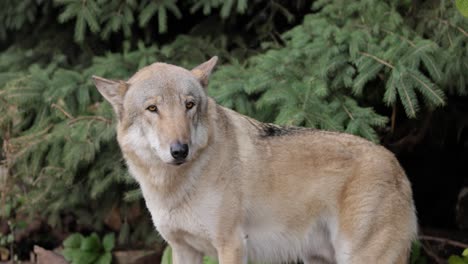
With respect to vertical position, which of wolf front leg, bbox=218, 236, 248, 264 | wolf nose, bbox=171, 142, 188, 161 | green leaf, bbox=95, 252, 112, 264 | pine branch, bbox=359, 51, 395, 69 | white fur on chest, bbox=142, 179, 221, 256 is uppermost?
pine branch, bbox=359, 51, 395, 69

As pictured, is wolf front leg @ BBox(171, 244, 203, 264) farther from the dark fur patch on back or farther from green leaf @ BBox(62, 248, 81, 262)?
green leaf @ BBox(62, 248, 81, 262)

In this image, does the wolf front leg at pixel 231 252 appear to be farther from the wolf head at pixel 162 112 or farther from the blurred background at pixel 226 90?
the blurred background at pixel 226 90

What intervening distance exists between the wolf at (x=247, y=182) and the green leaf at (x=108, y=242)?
270 cm

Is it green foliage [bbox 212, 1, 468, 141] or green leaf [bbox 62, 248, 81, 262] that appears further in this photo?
green leaf [bbox 62, 248, 81, 262]

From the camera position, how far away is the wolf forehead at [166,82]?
4359 mm

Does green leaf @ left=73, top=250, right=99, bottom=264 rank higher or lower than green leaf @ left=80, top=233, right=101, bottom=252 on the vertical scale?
lower

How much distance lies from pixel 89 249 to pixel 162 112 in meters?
3.48

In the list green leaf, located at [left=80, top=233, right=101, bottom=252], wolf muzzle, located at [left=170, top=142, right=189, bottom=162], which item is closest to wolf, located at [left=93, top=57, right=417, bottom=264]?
wolf muzzle, located at [left=170, top=142, right=189, bottom=162]

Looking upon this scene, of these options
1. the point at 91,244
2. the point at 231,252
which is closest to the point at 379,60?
the point at 231,252

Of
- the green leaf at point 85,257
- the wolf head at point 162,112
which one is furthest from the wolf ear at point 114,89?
the green leaf at point 85,257

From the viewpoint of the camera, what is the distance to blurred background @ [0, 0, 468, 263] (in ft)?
19.0

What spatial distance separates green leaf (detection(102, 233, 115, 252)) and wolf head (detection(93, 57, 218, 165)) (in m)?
2.98

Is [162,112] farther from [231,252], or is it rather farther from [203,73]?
[231,252]

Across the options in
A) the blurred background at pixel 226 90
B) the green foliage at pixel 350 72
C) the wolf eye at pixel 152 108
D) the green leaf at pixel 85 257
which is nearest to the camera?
the wolf eye at pixel 152 108
